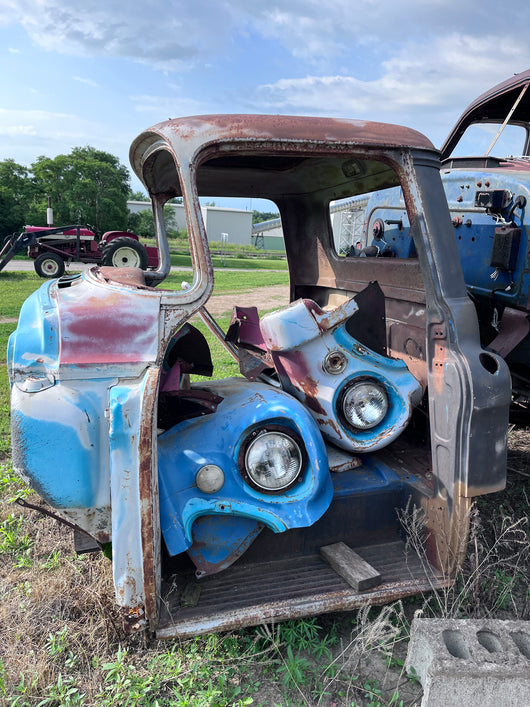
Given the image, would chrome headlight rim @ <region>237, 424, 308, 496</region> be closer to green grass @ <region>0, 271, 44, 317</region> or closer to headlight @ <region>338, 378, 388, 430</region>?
headlight @ <region>338, 378, 388, 430</region>

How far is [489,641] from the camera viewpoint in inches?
82.5

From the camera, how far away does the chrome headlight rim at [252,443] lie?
90.7 inches

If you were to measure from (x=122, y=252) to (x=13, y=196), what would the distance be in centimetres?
1873

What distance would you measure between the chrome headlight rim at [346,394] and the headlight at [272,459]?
366 mm

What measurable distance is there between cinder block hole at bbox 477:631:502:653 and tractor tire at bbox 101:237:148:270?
1288 cm

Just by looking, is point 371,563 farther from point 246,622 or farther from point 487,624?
point 246,622

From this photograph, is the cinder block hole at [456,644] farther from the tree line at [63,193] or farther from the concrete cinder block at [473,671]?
the tree line at [63,193]

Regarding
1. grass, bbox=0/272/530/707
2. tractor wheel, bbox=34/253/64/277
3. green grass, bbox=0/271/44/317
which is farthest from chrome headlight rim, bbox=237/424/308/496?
tractor wheel, bbox=34/253/64/277

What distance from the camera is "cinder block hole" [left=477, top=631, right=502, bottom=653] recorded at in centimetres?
205

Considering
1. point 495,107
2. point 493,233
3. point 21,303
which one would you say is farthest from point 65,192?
point 493,233

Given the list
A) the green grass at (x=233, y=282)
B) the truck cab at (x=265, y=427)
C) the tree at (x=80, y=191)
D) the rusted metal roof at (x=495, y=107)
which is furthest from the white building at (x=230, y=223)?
the truck cab at (x=265, y=427)

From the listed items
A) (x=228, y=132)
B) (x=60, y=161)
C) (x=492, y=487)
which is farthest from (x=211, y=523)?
(x=60, y=161)

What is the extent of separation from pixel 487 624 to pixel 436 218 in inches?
68.5

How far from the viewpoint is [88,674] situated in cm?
219
